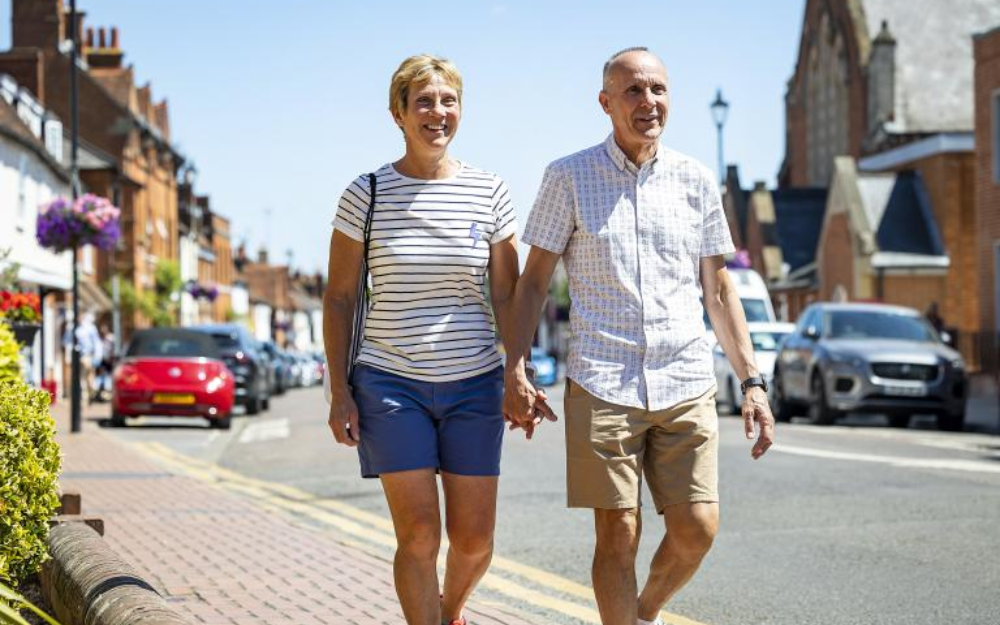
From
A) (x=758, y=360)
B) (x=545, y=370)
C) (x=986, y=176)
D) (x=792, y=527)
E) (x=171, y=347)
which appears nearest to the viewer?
(x=792, y=527)

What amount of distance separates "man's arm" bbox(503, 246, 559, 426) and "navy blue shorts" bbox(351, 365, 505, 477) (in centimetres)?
12

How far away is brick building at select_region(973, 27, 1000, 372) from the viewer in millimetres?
35438

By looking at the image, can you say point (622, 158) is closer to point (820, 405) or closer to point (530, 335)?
point (530, 335)

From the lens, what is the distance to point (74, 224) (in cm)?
2403

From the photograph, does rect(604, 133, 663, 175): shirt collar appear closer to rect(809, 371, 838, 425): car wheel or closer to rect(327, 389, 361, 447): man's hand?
rect(327, 389, 361, 447): man's hand

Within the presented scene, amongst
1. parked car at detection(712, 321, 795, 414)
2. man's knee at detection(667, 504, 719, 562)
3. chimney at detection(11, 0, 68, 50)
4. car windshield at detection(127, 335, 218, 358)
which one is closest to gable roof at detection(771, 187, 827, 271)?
chimney at detection(11, 0, 68, 50)

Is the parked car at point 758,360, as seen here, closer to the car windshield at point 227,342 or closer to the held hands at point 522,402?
the car windshield at point 227,342

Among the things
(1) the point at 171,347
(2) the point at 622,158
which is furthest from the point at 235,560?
(1) the point at 171,347

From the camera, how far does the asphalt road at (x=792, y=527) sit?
7613mm

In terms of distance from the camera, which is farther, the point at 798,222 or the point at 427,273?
the point at 798,222

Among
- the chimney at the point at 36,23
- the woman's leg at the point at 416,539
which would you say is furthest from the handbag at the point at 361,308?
the chimney at the point at 36,23

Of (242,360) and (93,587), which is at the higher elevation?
(242,360)

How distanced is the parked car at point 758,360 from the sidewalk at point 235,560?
47.3 ft

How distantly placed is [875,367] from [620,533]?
17.3 m
